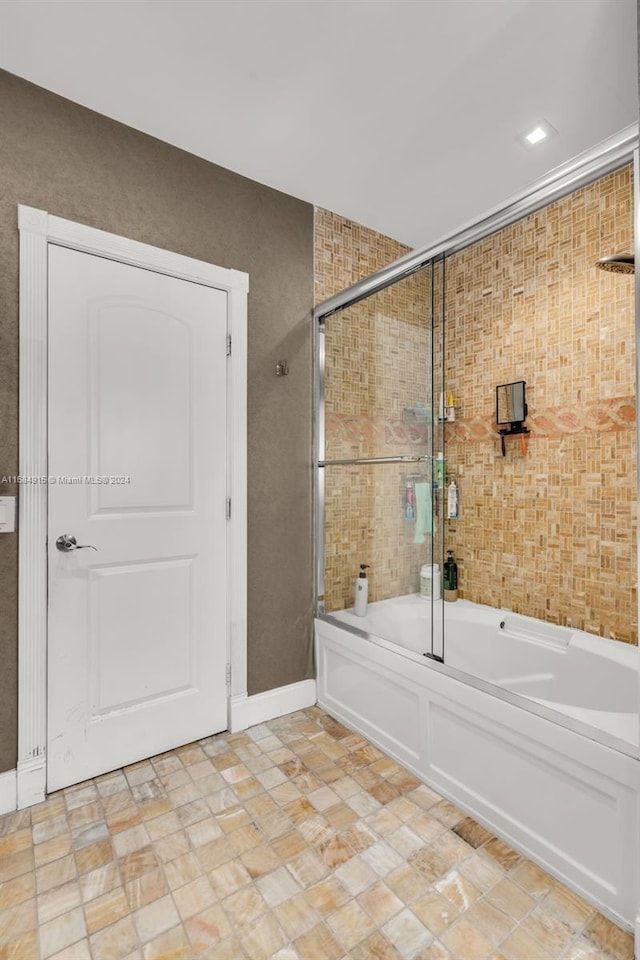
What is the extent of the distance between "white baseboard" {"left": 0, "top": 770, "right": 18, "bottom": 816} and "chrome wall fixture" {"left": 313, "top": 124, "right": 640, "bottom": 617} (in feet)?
4.59

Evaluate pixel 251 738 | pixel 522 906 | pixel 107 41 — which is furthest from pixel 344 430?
pixel 522 906

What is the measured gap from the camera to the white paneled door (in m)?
1.86

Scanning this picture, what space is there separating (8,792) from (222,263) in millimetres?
2238

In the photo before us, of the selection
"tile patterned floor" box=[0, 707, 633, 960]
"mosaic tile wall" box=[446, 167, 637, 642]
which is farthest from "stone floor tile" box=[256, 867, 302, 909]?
"mosaic tile wall" box=[446, 167, 637, 642]

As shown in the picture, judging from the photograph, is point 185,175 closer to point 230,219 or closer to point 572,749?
point 230,219

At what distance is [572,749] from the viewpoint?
54.5 inches

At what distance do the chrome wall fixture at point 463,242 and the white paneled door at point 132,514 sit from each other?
0.53 meters

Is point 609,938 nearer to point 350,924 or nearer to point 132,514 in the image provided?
point 350,924

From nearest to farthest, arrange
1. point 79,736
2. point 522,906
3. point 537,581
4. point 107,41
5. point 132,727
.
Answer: point 522,906 < point 107,41 < point 79,736 < point 132,727 < point 537,581

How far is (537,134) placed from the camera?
203 cm

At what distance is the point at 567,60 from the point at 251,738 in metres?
2.85

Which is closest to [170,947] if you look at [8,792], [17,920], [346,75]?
[17,920]

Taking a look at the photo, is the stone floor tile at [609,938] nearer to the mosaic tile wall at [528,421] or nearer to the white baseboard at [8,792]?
the mosaic tile wall at [528,421]

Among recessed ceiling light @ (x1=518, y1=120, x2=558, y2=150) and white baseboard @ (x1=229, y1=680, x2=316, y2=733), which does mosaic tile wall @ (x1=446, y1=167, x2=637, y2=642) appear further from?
white baseboard @ (x1=229, y1=680, x2=316, y2=733)
